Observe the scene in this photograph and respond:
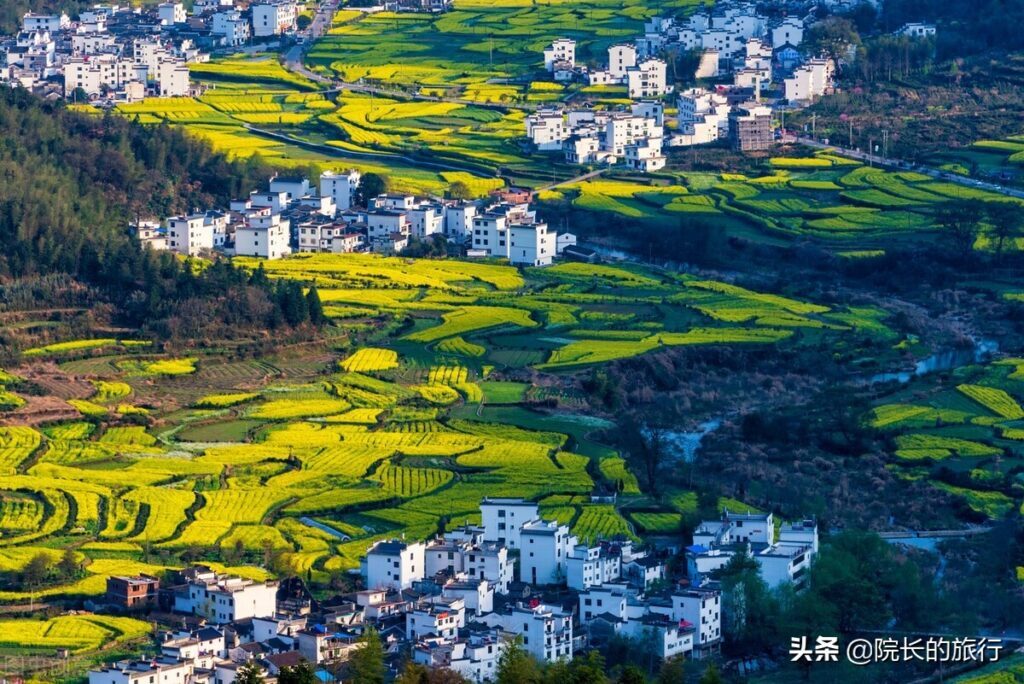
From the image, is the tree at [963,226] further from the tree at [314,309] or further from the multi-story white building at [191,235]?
the multi-story white building at [191,235]

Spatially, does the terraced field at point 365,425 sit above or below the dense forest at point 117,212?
below

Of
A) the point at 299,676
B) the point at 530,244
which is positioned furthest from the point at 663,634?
the point at 530,244

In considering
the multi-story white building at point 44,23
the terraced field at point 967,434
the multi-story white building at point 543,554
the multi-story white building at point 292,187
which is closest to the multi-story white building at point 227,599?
the multi-story white building at point 543,554

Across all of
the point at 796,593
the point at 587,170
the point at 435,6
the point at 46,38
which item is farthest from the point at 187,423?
the point at 435,6

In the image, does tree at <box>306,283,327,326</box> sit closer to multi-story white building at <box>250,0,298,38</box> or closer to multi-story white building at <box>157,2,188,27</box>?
multi-story white building at <box>250,0,298,38</box>

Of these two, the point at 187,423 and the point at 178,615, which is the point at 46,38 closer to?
the point at 187,423
